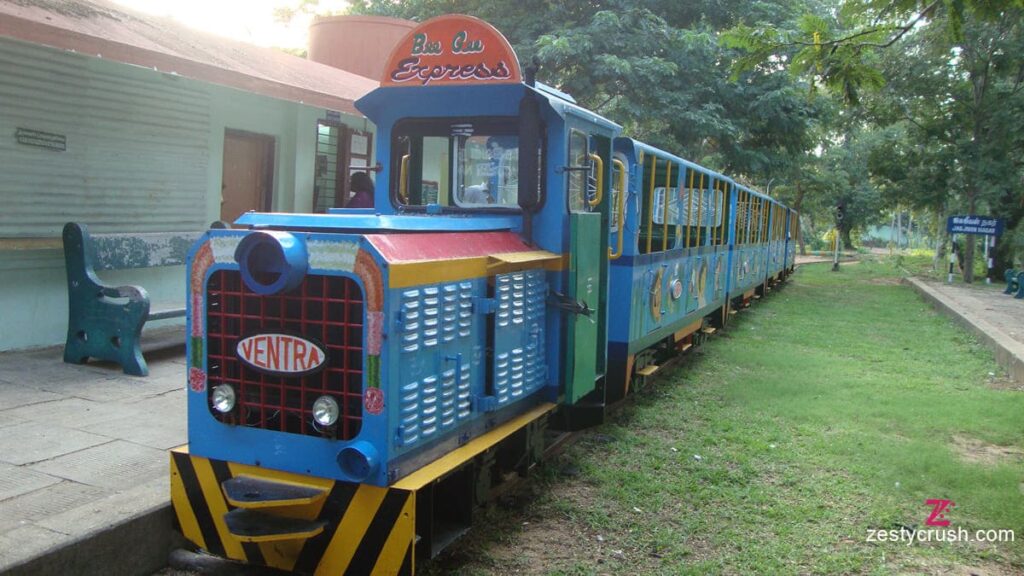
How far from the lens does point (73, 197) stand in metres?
7.66

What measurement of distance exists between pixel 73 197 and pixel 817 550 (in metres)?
7.04

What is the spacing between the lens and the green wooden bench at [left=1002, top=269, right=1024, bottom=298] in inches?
763

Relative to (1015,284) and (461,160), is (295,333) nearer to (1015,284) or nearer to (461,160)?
(461,160)

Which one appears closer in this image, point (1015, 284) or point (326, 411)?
point (326, 411)

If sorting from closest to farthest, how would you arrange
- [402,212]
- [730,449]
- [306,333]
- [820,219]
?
[306,333] → [402,212] → [730,449] → [820,219]

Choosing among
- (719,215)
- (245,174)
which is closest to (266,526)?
(245,174)

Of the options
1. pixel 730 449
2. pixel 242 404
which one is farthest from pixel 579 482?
pixel 242 404

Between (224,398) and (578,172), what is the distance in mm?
2766

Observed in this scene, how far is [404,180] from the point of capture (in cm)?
558

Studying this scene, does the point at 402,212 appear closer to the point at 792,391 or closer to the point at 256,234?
the point at 256,234

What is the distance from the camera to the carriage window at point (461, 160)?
5285 mm

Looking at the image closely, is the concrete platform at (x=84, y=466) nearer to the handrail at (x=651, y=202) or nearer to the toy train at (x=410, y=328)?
the toy train at (x=410, y=328)

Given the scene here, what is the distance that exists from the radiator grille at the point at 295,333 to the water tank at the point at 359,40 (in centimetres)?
1207

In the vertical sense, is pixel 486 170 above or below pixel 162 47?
below
